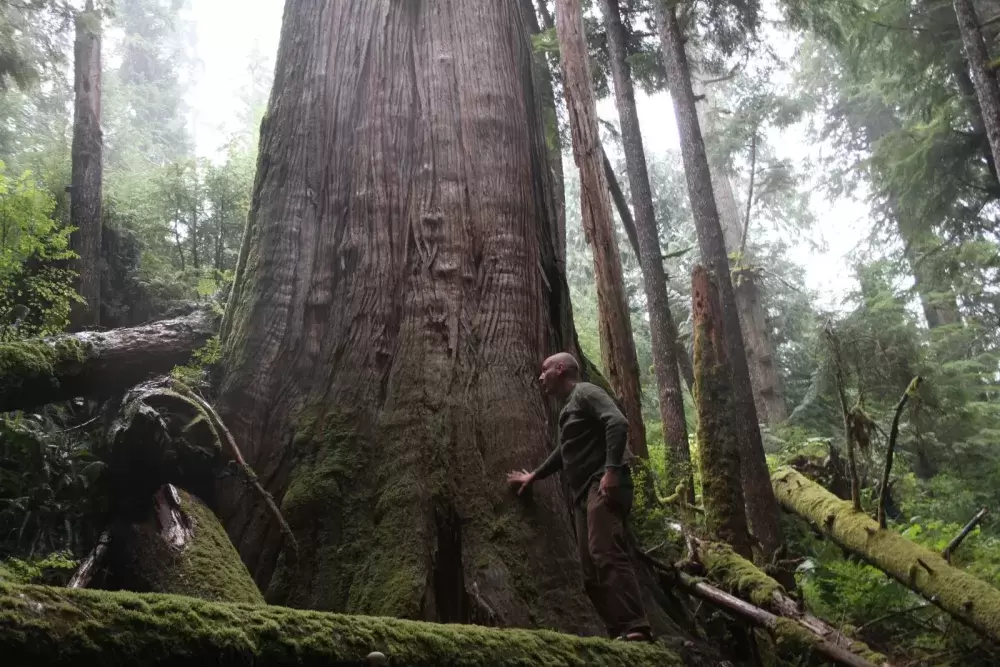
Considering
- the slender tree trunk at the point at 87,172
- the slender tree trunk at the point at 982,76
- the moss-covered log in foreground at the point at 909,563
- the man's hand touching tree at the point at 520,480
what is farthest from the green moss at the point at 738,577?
the slender tree trunk at the point at 87,172

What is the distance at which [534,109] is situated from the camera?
6082 millimetres

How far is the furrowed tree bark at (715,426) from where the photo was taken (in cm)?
627

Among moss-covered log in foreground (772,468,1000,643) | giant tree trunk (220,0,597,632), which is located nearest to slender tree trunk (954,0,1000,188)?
moss-covered log in foreground (772,468,1000,643)

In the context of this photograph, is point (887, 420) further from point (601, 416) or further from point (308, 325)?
point (308, 325)

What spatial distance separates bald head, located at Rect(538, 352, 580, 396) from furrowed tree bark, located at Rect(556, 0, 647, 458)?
3371mm

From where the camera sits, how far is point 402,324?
15.4 feet

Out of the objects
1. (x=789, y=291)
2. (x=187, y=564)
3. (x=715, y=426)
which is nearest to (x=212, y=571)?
(x=187, y=564)

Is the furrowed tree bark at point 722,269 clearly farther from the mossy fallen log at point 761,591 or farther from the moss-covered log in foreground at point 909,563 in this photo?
the mossy fallen log at point 761,591

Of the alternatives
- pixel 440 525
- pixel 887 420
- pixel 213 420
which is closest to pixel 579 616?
pixel 440 525

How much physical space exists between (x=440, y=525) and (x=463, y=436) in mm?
554

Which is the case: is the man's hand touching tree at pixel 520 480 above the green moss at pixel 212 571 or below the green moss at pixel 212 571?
above

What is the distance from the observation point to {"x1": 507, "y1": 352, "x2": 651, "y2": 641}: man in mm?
3941

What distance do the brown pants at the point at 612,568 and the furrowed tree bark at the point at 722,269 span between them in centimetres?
404

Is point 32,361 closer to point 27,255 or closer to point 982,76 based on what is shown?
point 27,255
